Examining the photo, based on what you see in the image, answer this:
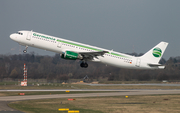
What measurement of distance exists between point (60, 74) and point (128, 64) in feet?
153

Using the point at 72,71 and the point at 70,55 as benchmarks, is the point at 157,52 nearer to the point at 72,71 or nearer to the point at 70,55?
the point at 70,55

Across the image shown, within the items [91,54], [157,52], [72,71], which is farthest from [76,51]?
[72,71]

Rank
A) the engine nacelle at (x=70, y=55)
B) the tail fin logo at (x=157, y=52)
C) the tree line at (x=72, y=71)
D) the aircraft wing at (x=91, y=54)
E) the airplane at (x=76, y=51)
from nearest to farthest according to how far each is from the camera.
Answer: the airplane at (x=76, y=51)
the engine nacelle at (x=70, y=55)
the aircraft wing at (x=91, y=54)
the tail fin logo at (x=157, y=52)
the tree line at (x=72, y=71)

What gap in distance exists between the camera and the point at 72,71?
3944 inches

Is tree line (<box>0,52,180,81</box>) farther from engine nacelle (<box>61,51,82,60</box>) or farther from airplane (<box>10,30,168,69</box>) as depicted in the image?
engine nacelle (<box>61,51,82,60</box>)

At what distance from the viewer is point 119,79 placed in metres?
82.7

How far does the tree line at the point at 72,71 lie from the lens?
268ft

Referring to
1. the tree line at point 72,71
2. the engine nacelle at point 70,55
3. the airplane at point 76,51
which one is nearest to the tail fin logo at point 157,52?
the airplane at point 76,51

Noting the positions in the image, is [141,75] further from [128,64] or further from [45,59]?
[45,59]

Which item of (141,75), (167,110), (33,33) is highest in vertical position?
(33,33)

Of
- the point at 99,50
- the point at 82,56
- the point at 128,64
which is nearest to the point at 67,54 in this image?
the point at 82,56

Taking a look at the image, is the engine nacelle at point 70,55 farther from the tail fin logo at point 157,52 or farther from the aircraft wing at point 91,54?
the tail fin logo at point 157,52

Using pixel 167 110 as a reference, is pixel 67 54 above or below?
above

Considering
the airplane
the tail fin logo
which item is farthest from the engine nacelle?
the tail fin logo
